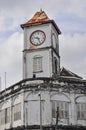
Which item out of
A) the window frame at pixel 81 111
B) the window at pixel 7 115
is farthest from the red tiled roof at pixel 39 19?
the window frame at pixel 81 111

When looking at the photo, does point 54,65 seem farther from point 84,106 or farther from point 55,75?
point 84,106

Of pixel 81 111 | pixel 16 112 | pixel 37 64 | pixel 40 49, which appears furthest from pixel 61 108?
pixel 40 49

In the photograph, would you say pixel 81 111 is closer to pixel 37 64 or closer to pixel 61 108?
pixel 61 108

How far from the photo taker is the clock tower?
156 ft

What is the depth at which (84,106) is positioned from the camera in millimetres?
45438

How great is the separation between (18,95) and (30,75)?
12.1ft

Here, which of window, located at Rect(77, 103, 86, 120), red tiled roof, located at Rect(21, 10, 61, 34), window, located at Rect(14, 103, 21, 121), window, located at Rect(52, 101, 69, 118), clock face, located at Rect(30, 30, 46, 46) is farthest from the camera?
red tiled roof, located at Rect(21, 10, 61, 34)

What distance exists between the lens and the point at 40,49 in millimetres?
48156

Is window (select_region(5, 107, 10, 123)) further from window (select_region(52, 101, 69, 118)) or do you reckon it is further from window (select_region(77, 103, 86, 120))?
window (select_region(77, 103, 86, 120))

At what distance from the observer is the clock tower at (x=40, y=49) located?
4753cm

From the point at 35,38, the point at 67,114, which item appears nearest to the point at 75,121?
the point at 67,114

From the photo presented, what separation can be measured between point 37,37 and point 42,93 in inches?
328

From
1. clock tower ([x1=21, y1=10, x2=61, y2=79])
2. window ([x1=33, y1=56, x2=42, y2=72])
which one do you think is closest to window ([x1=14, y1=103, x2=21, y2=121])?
clock tower ([x1=21, y1=10, x2=61, y2=79])

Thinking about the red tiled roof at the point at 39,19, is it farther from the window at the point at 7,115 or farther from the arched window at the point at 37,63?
the window at the point at 7,115
